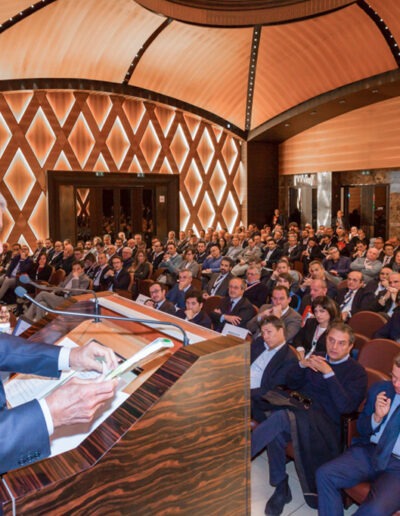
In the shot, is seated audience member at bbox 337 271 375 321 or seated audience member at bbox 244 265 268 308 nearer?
seated audience member at bbox 337 271 375 321

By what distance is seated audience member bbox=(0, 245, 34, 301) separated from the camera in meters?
8.91

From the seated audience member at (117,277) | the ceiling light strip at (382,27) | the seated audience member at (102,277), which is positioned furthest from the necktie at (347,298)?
the ceiling light strip at (382,27)

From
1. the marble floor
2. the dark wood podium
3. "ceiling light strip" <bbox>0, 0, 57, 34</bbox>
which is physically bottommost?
the marble floor

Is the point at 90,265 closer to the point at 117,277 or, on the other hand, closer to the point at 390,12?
the point at 117,277

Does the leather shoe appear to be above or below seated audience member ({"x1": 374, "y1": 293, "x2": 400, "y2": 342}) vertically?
below

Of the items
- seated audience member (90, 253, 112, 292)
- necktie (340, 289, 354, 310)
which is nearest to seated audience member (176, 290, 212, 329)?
necktie (340, 289, 354, 310)

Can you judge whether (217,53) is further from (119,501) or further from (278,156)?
(119,501)

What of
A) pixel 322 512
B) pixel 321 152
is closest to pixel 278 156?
pixel 321 152

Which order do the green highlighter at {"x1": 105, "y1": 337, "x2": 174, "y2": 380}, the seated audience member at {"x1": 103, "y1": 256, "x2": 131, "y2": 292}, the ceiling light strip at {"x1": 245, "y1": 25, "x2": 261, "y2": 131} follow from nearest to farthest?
the green highlighter at {"x1": 105, "y1": 337, "x2": 174, "y2": 380}
the seated audience member at {"x1": 103, "y1": 256, "x2": 131, "y2": 292}
the ceiling light strip at {"x1": 245, "y1": 25, "x2": 261, "y2": 131}

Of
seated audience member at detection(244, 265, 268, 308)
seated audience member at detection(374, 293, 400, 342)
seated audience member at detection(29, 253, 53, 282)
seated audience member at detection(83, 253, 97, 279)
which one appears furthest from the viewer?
seated audience member at detection(29, 253, 53, 282)

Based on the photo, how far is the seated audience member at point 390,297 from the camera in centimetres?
519

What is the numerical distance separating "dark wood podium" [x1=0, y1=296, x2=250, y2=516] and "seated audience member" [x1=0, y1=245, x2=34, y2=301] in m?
7.83

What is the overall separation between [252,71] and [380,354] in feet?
→ 37.5

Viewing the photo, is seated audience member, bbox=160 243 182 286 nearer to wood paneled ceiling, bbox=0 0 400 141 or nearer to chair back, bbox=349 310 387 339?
chair back, bbox=349 310 387 339
